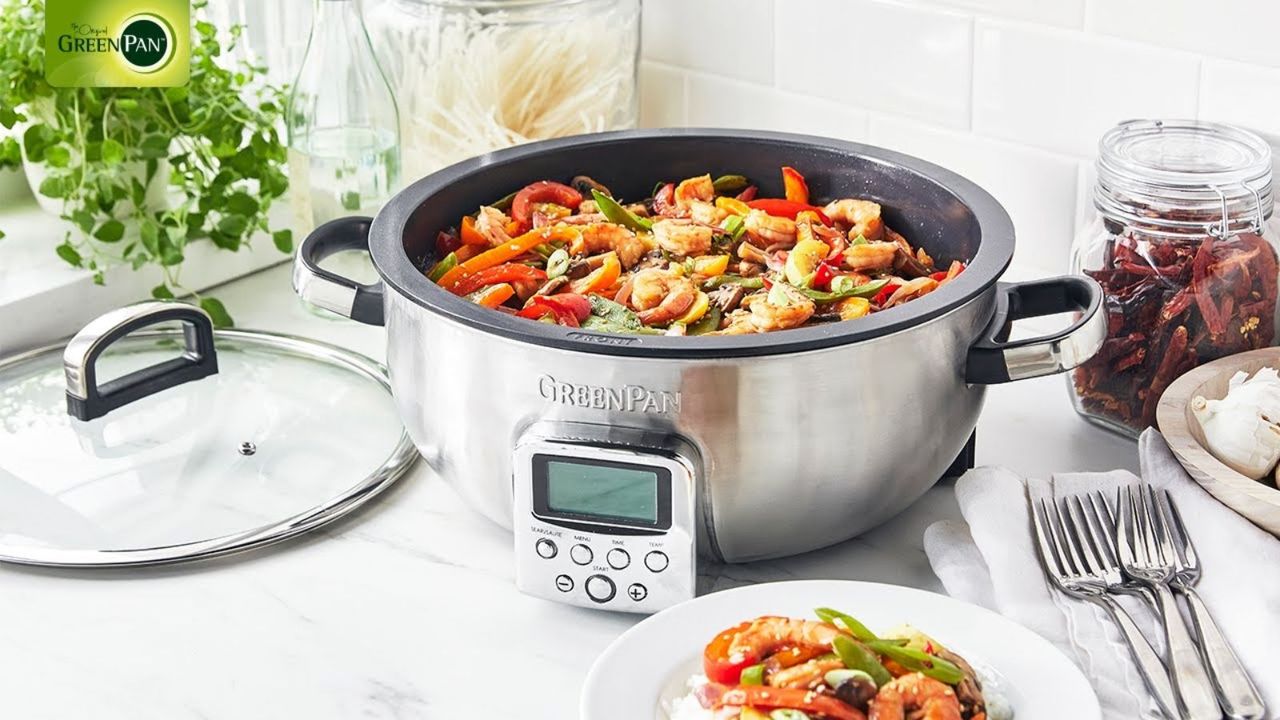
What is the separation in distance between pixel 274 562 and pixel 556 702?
1.04 ft

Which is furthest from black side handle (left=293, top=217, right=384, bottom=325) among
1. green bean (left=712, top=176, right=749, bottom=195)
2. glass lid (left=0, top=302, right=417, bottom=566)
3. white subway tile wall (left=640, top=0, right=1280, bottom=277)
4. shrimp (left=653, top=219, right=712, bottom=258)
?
white subway tile wall (left=640, top=0, right=1280, bottom=277)

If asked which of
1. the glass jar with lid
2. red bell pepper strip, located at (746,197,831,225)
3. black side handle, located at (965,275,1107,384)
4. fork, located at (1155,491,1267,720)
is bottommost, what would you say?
fork, located at (1155,491,1267,720)

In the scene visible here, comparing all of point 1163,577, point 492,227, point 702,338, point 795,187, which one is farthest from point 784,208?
point 1163,577

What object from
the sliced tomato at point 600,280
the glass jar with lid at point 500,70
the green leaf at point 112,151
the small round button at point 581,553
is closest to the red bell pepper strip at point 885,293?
the sliced tomato at point 600,280

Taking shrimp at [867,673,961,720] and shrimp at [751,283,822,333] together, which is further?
shrimp at [751,283,822,333]

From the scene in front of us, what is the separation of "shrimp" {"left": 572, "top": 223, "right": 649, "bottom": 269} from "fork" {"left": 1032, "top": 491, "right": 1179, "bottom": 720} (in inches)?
16.6

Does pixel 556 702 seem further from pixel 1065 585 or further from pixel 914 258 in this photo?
pixel 914 258

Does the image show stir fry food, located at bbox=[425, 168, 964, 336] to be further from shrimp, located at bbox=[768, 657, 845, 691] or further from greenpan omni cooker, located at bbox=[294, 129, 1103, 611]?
shrimp, located at bbox=[768, 657, 845, 691]

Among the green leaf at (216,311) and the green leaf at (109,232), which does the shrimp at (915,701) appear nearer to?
the green leaf at (216,311)

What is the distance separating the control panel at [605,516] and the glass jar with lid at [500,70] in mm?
703

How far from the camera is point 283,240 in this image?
178cm

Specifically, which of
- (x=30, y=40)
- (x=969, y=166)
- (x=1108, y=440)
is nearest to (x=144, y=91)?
A: (x=30, y=40)

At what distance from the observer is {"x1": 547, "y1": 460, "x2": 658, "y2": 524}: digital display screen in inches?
42.2

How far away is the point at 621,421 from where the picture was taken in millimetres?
1070
